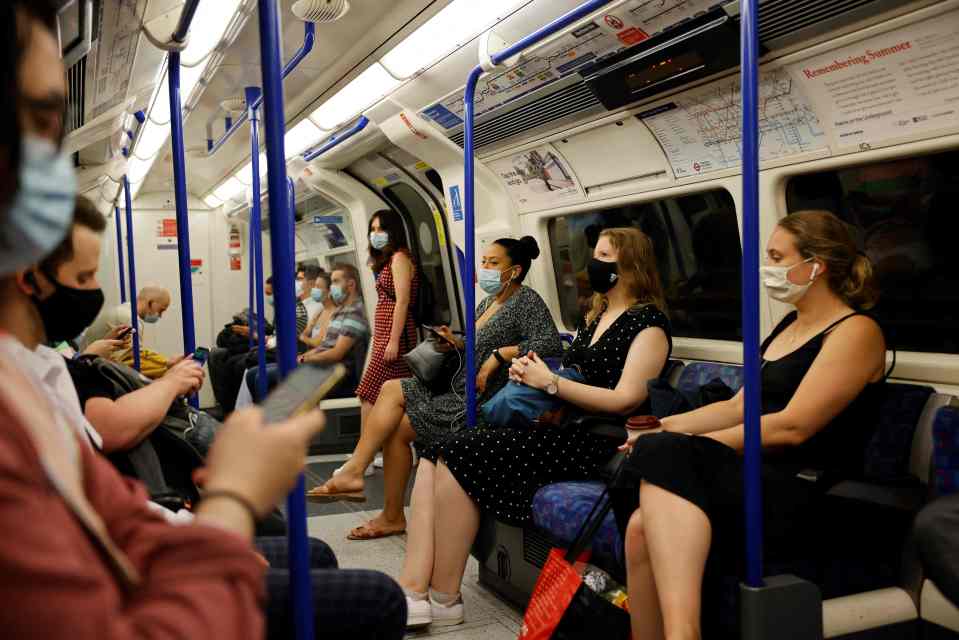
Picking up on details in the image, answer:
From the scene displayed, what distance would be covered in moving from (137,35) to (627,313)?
251 centimetres

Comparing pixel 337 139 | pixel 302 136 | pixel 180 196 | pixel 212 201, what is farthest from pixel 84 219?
pixel 212 201

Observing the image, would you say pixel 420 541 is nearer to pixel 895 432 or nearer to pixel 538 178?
pixel 895 432

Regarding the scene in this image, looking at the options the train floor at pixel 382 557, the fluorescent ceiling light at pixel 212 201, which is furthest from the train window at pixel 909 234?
the fluorescent ceiling light at pixel 212 201

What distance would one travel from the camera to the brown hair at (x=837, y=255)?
9.33 feet

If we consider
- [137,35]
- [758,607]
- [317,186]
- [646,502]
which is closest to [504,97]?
[137,35]

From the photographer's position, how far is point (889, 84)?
2953mm

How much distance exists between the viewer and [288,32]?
528 centimetres

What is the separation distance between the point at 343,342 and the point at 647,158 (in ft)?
13.3

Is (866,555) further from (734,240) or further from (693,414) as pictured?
(734,240)

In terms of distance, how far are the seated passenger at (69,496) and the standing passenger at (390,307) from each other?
4703 millimetres

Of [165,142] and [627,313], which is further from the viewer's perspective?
[165,142]

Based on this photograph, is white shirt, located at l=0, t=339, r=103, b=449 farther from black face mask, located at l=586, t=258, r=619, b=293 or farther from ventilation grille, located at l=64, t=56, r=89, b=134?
black face mask, located at l=586, t=258, r=619, b=293

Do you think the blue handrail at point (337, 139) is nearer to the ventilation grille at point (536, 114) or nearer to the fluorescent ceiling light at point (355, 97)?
the fluorescent ceiling light at point (355, 97)

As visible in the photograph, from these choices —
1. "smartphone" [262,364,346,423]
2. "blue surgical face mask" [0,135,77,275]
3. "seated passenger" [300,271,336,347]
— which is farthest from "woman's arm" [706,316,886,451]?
"seated passenger" [300,271,336,347]
